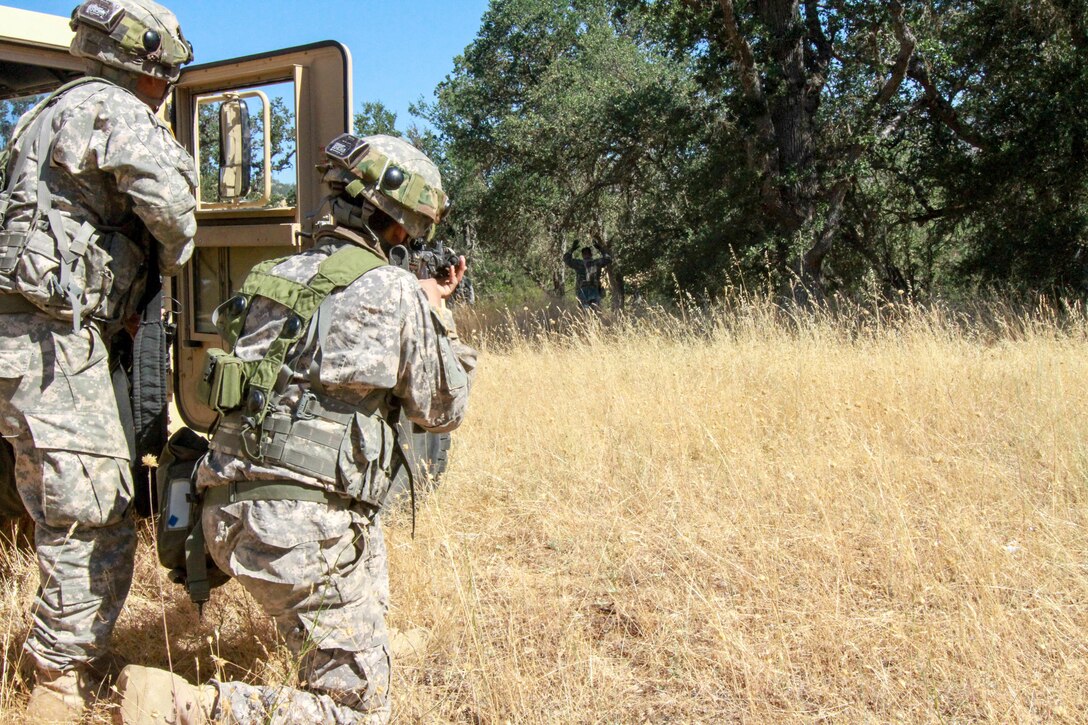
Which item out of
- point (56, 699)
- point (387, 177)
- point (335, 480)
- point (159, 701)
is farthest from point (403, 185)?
point (56, 699)

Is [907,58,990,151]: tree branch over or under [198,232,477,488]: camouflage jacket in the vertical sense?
over

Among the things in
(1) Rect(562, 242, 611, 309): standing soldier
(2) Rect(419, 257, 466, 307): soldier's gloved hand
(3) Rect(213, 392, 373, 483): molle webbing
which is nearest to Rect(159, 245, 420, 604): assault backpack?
(3) Rect(213, 392, 373, 483): molle webbing

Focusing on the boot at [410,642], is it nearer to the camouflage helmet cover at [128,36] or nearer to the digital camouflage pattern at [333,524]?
the digital camouflage pattern at [333,524]

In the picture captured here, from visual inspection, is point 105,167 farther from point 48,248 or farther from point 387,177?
point 387,177

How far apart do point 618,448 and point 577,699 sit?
2.44m

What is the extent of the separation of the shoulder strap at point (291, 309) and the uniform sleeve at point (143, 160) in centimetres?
63

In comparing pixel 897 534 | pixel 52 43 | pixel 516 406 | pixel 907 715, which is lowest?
pixel 907 715

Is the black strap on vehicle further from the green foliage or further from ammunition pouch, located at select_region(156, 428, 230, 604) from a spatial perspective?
the green foliage

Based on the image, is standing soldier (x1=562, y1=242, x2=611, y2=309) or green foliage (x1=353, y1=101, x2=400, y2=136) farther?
green foliage (x1=353, y1=101, x2=400, y2=136)

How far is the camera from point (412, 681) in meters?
2.99

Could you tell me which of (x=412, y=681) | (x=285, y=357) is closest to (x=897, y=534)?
(x=412, y=681)

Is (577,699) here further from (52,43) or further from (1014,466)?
(52,43)

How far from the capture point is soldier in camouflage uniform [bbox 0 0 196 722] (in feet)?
8.93

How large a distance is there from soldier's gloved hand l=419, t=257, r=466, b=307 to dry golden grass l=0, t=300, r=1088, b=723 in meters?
0.93
